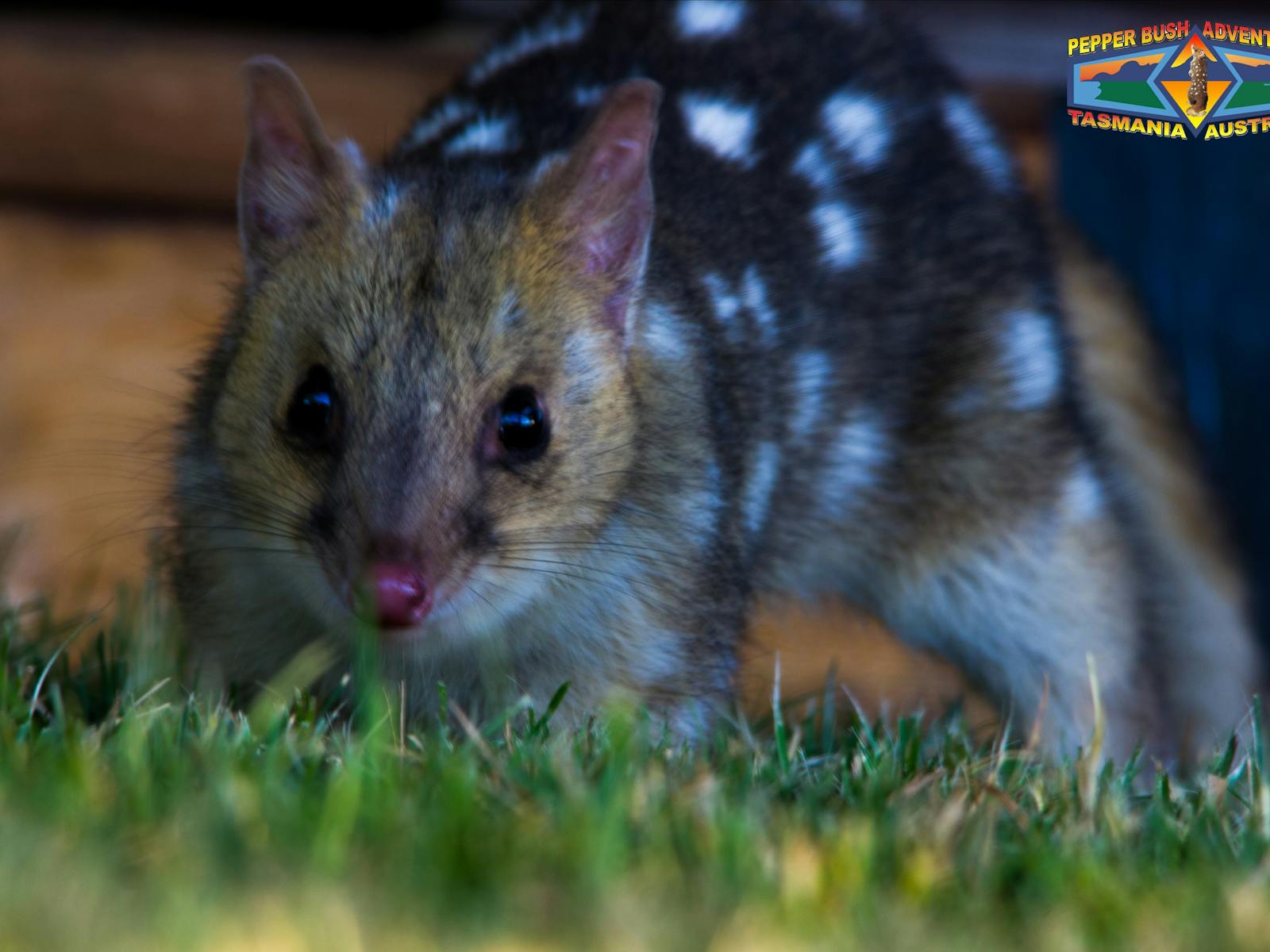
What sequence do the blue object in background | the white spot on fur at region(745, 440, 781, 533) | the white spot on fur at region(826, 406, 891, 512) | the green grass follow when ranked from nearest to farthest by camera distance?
the green grass → the white spot on fur at region(745, 440, 781, 533) → the white spot on fur at region(826, 406, 891, 512) → the blue object in background

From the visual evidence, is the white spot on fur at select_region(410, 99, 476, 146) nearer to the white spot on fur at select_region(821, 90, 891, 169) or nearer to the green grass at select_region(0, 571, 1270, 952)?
the white spot on fur at select_region(821, 90, 891, 169)

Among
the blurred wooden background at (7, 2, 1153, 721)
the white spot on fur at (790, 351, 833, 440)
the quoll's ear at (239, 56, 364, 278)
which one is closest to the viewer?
the quoll's ear at (239, 56, 364, 278)

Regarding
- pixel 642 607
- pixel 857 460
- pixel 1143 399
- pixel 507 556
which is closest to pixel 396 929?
pixel 507 556

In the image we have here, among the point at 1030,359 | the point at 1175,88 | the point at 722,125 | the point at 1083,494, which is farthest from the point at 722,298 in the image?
the point at 1175,88

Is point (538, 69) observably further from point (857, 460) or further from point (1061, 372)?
point (1061, 372)

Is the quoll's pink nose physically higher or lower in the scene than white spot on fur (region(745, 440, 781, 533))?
higher

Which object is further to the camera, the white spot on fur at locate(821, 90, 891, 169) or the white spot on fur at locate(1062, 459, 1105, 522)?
the white spot on fur at locate(1062, 459, 1105, 522)

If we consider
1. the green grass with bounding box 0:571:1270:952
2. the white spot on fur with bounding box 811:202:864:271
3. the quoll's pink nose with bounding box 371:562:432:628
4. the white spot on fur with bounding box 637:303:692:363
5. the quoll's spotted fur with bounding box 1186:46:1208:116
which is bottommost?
the green grass with bounding box 0:571:1270:952

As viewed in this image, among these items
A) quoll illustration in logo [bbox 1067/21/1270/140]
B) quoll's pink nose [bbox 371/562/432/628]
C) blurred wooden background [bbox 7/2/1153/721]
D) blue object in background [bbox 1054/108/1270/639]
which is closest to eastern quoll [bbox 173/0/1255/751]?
quoll's pink nose [bbox 371/562/432/628]
